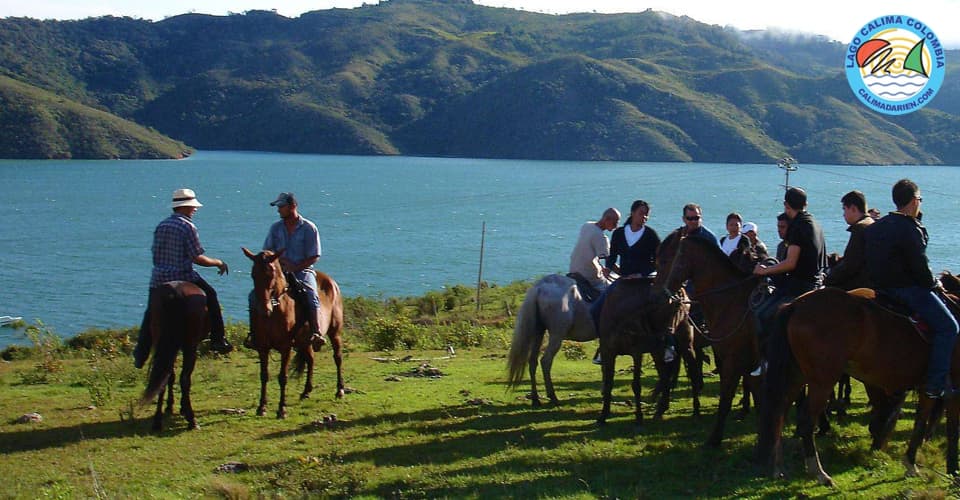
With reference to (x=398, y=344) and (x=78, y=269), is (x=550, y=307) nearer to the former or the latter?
(x=398, y=344)

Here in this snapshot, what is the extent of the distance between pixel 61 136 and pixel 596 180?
8625 cm

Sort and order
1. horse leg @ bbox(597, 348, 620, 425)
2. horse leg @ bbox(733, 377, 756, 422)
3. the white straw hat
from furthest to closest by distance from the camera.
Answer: horse leg @ bbox(733, 377, 756, 422) → horse leg @ bbox(597, 348, 620, 425) → the white straw hat

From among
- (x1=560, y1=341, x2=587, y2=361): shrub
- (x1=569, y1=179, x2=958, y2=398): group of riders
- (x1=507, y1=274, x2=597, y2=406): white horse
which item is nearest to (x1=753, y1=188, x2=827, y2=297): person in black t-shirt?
(x1=569, y1=179, x2=958, y2=398): group of riders

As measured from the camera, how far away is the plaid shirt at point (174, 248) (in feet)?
31.9

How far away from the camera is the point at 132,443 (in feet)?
30.0

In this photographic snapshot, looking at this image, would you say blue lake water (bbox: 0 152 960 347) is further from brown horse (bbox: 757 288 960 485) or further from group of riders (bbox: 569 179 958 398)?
brown horse (bbox: 757 288 960 485)

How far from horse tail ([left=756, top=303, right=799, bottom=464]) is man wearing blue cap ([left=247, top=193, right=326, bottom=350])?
5815 millimetres

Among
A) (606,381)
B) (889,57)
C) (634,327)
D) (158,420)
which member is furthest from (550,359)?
(889,57)

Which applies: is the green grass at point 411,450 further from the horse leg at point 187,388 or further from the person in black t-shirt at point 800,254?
the person in black t-shirt at point 800,254

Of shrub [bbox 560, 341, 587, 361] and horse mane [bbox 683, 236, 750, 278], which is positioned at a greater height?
horse mane [bbox 683, 236, 750, 278]

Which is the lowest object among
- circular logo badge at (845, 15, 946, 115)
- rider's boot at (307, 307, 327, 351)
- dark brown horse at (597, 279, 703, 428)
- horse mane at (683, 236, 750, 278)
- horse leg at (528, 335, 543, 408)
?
horse leg at (528, 335, 543, 408)

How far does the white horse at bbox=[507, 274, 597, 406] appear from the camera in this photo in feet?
36.8

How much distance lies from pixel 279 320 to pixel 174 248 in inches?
60.7

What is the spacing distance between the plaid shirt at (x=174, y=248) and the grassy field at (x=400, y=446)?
1.81 meters
